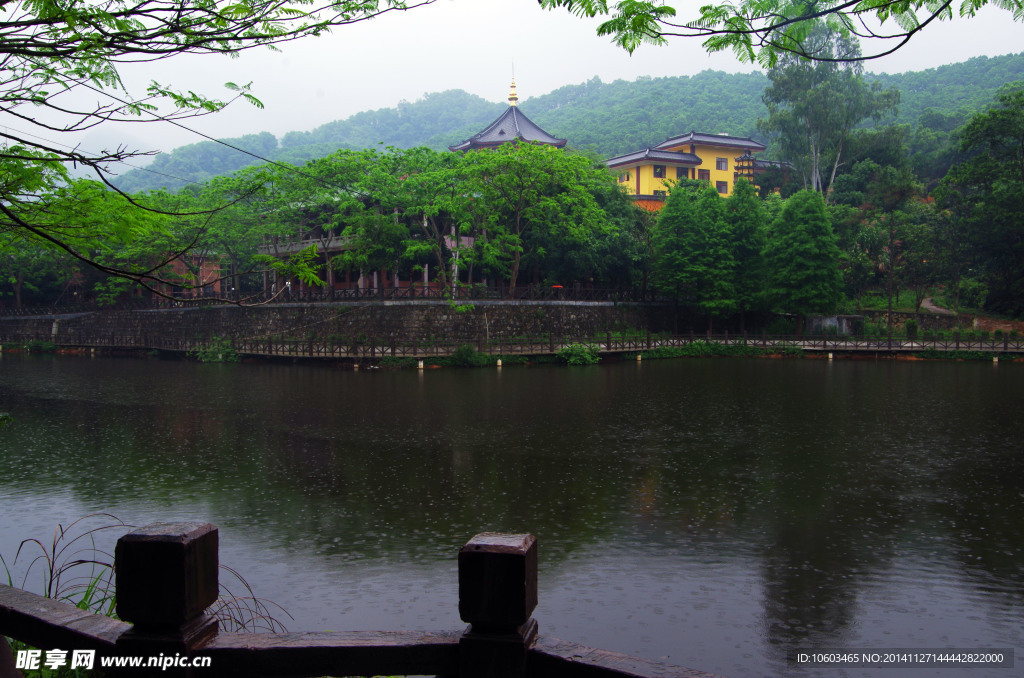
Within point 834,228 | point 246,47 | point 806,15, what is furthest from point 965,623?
point 834,228

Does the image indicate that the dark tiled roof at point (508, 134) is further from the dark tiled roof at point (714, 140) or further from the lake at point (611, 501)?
the lake at point (611, 501)

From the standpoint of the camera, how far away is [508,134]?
49.5 meters

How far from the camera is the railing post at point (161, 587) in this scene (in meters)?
1.93

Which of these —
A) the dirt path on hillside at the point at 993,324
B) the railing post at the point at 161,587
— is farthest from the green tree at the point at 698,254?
the railing post at the point at 161,587

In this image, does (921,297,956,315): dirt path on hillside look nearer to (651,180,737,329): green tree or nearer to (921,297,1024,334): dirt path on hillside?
(921,297,1024,334): dirt path on hillside

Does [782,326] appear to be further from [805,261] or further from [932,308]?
[932,308]

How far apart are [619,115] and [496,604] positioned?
88113 millimetres

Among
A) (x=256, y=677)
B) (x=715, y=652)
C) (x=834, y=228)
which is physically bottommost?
(x=715, y=652)

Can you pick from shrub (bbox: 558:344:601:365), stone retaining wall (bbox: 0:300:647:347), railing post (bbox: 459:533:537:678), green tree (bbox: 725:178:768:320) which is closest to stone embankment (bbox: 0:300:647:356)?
stone retaining wall (bbox: 0:300:647:347)

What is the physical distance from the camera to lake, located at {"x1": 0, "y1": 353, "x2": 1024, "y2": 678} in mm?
6980

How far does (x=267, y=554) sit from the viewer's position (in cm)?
857

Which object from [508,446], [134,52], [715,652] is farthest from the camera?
[508,446]

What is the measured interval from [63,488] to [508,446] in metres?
7.96

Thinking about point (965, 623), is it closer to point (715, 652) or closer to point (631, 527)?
point (715, 652)
